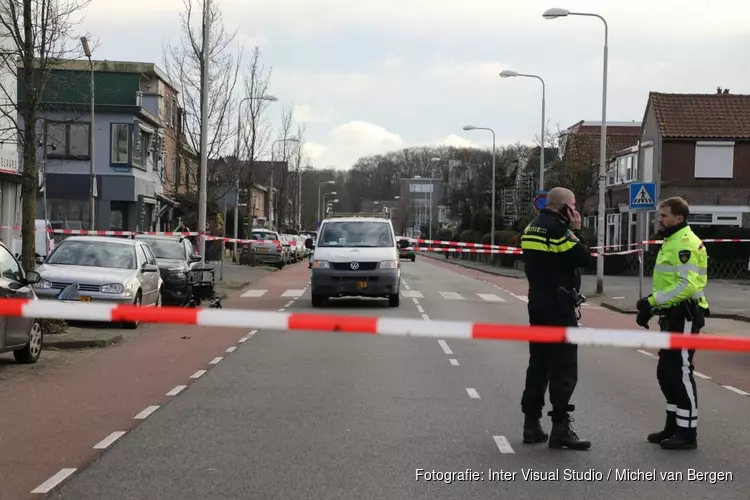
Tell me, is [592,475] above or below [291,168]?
below

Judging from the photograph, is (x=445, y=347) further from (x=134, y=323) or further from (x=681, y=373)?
(x=681, y=373)

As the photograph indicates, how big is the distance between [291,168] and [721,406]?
2318 inches

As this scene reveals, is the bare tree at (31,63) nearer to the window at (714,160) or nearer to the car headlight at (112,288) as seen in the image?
the car headlight at (112,288)

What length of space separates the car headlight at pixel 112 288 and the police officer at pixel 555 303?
32.2ft

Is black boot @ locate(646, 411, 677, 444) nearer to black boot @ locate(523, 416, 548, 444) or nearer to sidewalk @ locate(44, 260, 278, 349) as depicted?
black boot @ locate(523, 416, 548, 444)

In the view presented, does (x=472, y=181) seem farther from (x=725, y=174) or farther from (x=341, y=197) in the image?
(x=341, y=197)

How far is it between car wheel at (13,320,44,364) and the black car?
25.6ft

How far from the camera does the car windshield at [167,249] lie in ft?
67.7

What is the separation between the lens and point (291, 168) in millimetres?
66625

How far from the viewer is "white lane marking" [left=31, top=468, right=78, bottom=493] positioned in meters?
5.68

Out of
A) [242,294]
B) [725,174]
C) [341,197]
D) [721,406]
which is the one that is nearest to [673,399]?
[721,406]

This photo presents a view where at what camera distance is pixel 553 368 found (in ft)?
22.6

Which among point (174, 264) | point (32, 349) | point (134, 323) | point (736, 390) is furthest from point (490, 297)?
point (32, 349)

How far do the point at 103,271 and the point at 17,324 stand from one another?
5.54m
